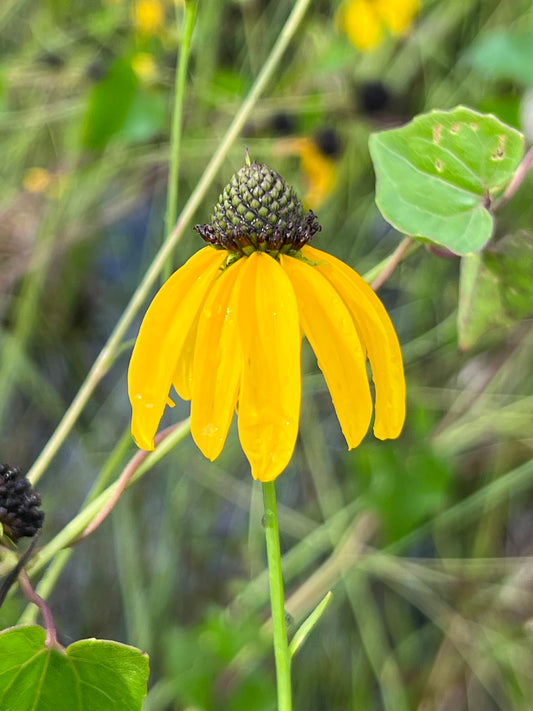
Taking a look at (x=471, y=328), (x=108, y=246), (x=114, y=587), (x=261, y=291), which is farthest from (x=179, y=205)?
(x=261, y=291)

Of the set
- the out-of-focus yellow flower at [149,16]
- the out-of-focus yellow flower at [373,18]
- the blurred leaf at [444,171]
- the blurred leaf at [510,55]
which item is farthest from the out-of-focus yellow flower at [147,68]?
the blurred leaf at [444,171]

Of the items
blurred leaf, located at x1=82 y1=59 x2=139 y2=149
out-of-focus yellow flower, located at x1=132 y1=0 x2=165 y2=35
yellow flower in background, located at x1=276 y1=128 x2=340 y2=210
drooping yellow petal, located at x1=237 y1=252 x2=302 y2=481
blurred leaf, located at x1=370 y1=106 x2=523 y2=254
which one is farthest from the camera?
out-of-focus yellow flower, located at x1=132 y1=0 x2=165 y2=35

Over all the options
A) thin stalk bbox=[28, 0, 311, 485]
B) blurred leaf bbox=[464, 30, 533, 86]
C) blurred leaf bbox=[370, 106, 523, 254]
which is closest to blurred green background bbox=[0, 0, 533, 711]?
blurred leaf bbox=[464, 30, 533, 86]

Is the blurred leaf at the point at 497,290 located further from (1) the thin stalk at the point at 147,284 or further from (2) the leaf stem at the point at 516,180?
(1) the thin stalk at the point at 147,284

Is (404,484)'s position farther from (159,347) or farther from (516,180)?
(159,347)

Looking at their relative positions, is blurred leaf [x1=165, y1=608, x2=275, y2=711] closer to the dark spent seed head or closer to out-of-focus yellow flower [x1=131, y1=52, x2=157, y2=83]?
the dark spent seed head
